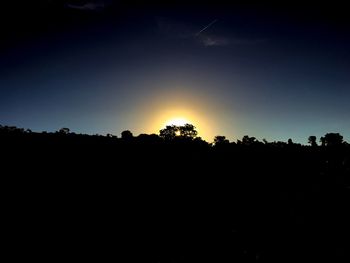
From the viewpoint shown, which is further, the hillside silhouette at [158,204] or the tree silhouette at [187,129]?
the tree silhouette at [187,129]

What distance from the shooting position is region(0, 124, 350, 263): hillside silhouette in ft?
30.9

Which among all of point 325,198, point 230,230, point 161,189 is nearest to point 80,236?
point 161,189

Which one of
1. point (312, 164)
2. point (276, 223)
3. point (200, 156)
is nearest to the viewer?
point (276, 223)

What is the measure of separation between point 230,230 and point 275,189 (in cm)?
574

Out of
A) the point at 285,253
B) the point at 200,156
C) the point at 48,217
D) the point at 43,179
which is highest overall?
the point at 200,156

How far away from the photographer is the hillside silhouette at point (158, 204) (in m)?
9.41

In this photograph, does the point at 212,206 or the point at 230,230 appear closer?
the point at 230,230

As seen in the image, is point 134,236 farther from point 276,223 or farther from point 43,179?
point 276,223

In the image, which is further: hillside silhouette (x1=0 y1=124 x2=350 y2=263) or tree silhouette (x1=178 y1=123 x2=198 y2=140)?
tree silhouette (x1=178 y1=123 x2=198 y2=140)

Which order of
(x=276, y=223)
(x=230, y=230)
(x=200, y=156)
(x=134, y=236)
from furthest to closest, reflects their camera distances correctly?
(x=200, y=156) → (x=276, y=223) → (x=230, y=230) → (x=134, y=236)

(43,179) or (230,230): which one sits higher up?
(43,179)

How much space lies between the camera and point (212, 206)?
12844mm

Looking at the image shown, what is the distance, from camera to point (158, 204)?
12.4m

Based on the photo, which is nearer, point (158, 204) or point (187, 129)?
point (158, 204)
